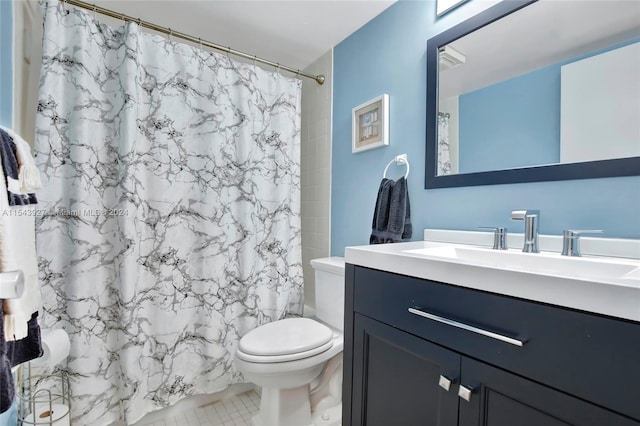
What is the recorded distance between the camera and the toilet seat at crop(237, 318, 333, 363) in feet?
4.12

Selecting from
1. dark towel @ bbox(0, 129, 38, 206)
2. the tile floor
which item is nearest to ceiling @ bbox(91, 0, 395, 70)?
dark towel @ bbox(0, 129, 38, 206)

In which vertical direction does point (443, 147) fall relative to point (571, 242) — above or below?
above

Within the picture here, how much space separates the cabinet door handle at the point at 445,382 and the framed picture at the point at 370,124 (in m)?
1.11

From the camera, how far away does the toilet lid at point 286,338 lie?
1277mm

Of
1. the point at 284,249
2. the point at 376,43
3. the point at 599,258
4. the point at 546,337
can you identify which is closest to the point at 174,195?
the point at 284,249

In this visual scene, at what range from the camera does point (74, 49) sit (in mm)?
1343

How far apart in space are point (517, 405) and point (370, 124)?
1.36m

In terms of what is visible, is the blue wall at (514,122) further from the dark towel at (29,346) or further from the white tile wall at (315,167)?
the dark towel at (29,346)

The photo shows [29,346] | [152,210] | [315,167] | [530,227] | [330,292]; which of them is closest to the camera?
[29,346]

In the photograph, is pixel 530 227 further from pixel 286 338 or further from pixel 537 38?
pixel 286 338

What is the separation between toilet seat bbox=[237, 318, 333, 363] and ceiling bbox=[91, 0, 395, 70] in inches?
65.6

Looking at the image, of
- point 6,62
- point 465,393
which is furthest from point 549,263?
point 6,62

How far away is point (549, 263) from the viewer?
884 millimetres

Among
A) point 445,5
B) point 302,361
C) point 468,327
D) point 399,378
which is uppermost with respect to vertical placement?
point 445,5
